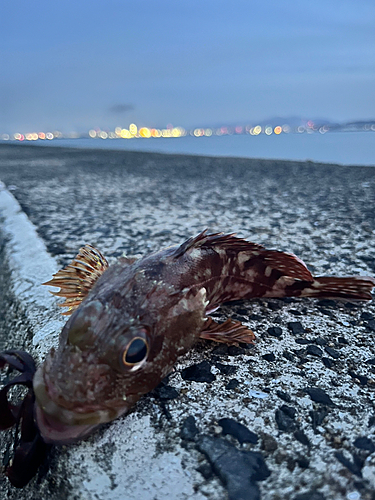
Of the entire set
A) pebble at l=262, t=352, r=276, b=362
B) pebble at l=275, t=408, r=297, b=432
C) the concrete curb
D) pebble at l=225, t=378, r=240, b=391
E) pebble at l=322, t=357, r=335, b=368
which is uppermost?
pebble at l=262, t=352, r=276, b=362

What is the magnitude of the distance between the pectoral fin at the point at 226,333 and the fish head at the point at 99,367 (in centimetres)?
31

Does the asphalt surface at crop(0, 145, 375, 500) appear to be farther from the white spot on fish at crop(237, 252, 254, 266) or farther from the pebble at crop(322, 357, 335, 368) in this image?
the white spot on fish at crop(237, 252, 254, 266)

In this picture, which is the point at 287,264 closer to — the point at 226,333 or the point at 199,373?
the point at 226,333

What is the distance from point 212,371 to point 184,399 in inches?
9.6

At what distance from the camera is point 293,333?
2.28 metres

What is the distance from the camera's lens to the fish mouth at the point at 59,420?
1.43m

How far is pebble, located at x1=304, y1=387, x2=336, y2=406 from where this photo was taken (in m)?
1.72

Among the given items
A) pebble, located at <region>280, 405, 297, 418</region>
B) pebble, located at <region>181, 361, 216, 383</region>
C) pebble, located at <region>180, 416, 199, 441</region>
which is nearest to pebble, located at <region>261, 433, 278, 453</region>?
pebble, located at <region>280, 405, 297, 418</region>

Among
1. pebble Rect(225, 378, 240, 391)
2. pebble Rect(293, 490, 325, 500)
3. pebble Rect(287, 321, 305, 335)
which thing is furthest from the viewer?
pebble Rect(287, 321, 305, 335)

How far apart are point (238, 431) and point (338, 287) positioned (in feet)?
4.77

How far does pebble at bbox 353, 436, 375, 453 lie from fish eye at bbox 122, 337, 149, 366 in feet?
3.11

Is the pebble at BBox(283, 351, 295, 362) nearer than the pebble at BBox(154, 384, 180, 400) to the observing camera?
No

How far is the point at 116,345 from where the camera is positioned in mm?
1513

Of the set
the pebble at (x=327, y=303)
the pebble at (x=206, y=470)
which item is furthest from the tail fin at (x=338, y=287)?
the pebble at (x=206, y=470)
